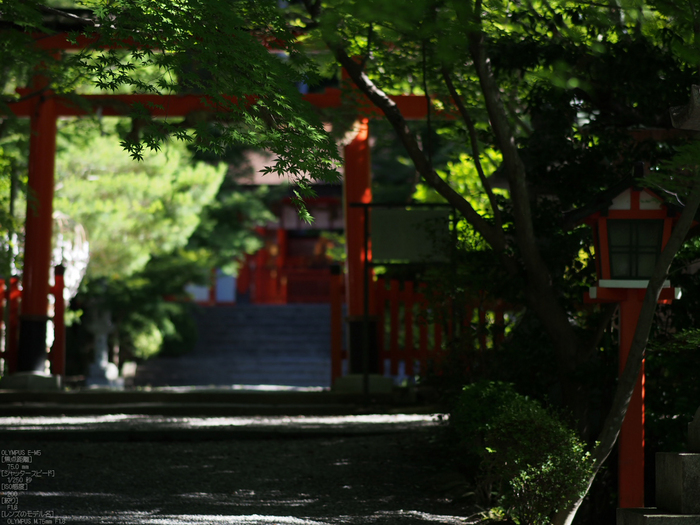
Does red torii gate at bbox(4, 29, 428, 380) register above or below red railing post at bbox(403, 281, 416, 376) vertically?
above

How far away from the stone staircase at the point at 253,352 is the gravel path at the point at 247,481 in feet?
31.8

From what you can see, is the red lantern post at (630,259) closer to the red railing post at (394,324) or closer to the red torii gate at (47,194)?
the red railing post at (394,324)

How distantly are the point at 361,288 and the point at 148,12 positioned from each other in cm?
641

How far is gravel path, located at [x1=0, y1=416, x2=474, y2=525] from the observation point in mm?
5133

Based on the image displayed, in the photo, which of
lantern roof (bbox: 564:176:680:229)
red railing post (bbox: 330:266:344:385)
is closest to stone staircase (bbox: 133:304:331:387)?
red railing post (bbox: 330:266:344:385)

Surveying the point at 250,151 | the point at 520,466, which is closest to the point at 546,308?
the point at 520,466

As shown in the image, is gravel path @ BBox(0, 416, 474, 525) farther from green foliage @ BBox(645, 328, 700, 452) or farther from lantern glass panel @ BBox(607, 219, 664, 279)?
lantern glass panel @ BBox(607, 219, 664, 279)

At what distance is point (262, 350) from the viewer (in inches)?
744

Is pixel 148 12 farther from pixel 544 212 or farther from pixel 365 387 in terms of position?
pixel 365 387

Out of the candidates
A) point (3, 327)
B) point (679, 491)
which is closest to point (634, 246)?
point (679, 491)

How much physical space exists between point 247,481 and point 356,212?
16.1 feet

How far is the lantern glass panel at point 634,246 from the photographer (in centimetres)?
489

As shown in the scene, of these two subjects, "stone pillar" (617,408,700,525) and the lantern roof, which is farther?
the lantern roof

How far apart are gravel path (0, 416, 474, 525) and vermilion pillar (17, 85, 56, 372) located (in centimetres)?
346
